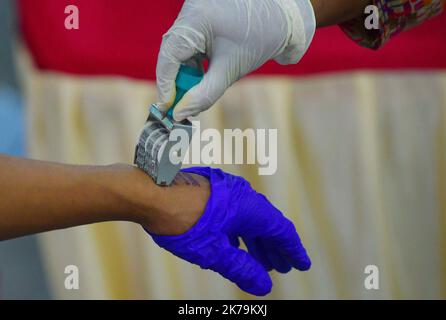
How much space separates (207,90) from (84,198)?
213 mm

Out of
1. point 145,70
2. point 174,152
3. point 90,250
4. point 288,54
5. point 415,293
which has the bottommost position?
point 415,293

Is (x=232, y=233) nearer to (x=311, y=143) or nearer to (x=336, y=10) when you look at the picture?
(x=336, y=10)

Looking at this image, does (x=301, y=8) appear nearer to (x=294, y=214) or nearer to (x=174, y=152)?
(x=174, y=152)

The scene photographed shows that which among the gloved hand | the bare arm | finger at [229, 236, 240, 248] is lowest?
finger at [229, 236, 240, 248]

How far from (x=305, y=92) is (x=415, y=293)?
49cm

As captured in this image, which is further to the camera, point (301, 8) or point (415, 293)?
point (415, 293)

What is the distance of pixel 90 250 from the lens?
151 cm

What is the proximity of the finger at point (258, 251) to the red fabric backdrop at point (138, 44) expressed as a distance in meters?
0.52

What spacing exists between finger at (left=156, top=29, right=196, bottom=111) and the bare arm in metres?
0.11

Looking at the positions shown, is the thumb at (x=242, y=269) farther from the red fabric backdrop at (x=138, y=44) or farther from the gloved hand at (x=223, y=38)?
Result: the red fabric backdrop at (x=138, y=44)

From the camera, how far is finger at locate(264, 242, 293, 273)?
103 cm

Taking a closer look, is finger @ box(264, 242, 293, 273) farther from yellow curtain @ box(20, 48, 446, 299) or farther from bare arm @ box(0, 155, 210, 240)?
yellow curtain @ box(20, 48, 446, 299)

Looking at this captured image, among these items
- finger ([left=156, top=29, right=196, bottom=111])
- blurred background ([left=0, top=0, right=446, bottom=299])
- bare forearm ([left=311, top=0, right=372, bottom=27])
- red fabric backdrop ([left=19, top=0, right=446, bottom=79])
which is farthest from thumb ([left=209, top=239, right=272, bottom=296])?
red fabric backdrop ([left=19, top=0, right=446, bottom=79])

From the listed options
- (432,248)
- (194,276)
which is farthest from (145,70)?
(432,248)
